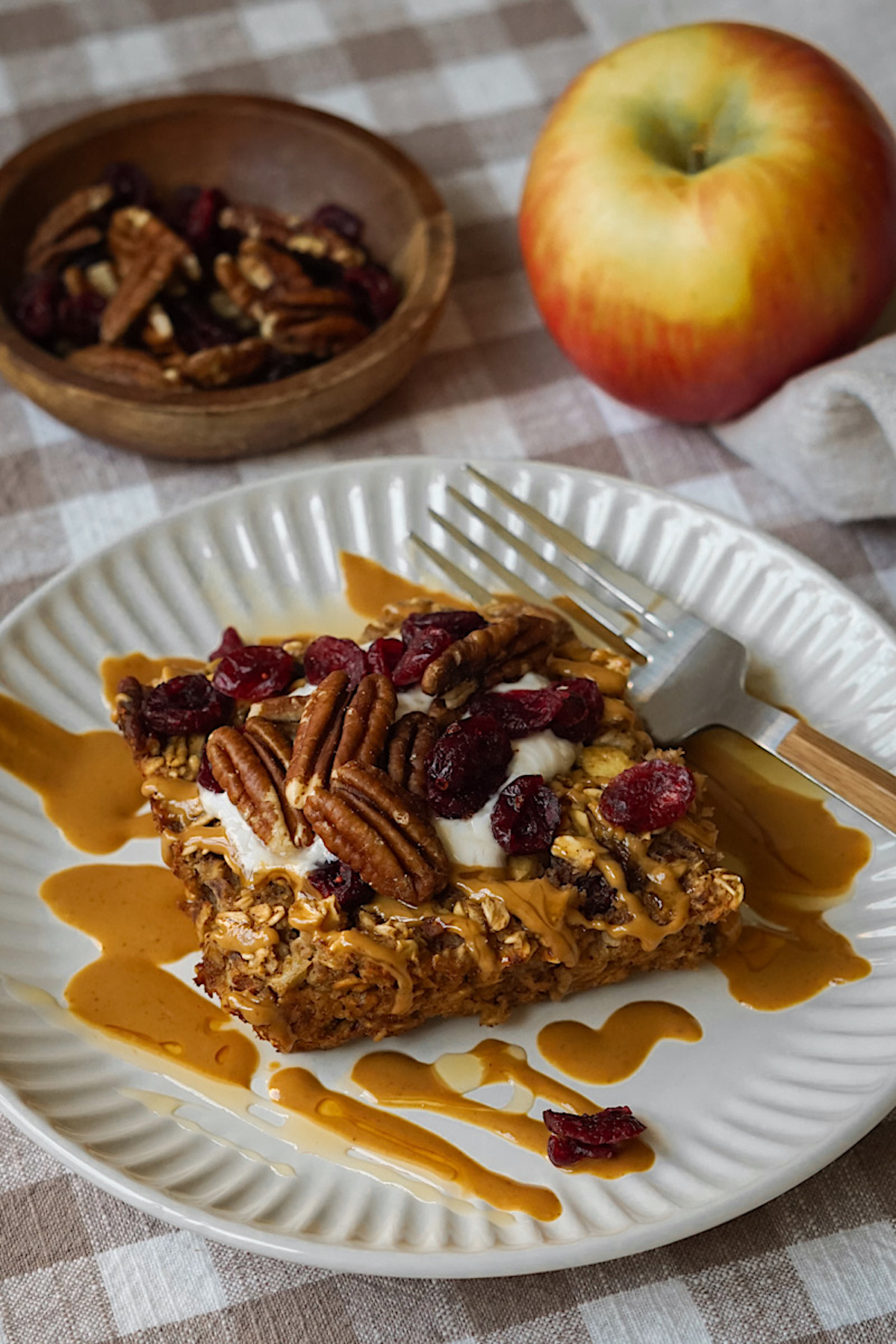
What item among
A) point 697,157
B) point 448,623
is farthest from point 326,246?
point 448,623

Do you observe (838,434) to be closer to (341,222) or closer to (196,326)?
(341,222)

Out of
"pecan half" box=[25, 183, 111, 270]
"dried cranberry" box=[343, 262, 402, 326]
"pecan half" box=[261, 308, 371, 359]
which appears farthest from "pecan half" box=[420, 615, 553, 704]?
"pecan half" box=[25, 183, 111, 270]

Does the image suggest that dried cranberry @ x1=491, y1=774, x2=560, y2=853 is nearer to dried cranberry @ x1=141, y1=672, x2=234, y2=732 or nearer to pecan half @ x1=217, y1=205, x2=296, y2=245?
dried cranberry @ x1=141, y1=672, x2=234, y2=732

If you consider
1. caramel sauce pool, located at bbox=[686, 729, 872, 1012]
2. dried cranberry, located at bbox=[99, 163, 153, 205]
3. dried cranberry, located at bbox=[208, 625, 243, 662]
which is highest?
dried cranberry, located at bbox=[99, 163, 153, 205]

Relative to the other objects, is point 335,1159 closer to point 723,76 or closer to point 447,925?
point 447,925

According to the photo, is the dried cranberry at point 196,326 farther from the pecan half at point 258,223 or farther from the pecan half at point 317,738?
the pecan half at point 317,738

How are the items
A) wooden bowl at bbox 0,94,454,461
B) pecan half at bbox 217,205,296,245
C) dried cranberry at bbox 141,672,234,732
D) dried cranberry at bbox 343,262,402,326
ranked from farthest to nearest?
pecan half at bbox 217,205,296,245 < dried cranberry at bbox 343,262,402,326 < wooden bowl at bbox 0,94,454,461 < dried cranberry at bbox 141,672,234,732

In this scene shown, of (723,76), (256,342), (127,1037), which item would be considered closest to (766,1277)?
(127,1037)
